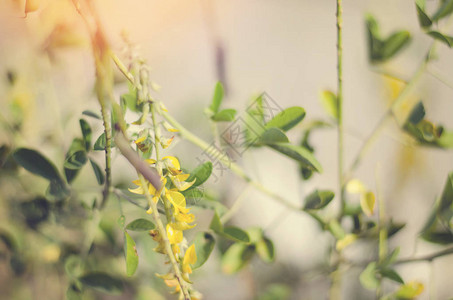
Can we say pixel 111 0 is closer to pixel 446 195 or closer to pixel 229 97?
pixel 229 97

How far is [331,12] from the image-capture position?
795mm

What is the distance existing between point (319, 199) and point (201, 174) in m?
0.10

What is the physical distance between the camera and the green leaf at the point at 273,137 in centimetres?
Result: 29

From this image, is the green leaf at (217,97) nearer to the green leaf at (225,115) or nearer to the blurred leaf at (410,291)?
the green leaf at (225,115)

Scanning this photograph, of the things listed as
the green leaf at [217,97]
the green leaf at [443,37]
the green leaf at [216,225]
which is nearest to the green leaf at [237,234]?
the green leaf at [216,225]

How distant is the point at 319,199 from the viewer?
0.31 meters

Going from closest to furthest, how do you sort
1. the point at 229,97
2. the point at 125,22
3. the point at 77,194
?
the point at 77,194 → the point at 229,97 → the point at 125,22

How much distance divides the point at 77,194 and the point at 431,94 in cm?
62

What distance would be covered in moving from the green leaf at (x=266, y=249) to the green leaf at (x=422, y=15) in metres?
0.24

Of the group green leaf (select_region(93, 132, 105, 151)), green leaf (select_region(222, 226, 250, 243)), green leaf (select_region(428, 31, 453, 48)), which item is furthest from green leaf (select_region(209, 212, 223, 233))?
green leaf (select_region(428, 31, 453, 48))

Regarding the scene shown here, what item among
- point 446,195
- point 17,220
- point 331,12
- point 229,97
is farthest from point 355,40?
point 17,220

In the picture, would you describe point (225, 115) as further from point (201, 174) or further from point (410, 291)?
point (410, 291)

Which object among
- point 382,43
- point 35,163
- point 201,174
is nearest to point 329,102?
point 382,43

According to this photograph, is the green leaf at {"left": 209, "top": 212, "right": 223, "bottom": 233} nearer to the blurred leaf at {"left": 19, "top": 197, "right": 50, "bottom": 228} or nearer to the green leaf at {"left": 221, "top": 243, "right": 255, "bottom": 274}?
the green leaf at {"left": 221, "top": 243, "right": 255, "bottom": 274}
